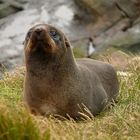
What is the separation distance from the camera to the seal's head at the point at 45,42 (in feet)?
27.4

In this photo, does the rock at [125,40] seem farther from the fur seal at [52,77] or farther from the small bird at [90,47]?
the fur seal at [52,77]

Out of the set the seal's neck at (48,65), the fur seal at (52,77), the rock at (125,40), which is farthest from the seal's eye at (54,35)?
the rock at (125,40)

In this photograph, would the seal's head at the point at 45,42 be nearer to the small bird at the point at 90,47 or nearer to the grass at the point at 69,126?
the grass at the point at 69,126

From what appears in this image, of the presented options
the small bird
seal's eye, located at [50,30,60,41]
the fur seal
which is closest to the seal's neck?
the fur seal

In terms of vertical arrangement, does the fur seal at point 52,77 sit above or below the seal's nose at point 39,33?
below

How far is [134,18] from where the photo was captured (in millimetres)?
21984

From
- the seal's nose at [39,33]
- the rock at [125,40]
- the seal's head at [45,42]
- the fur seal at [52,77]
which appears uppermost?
the seal's nose at [39,33]

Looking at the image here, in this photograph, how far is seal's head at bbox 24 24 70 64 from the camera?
8359 mm

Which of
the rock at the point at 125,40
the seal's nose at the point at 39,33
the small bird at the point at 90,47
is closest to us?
the seal's nose at the point at 39,33

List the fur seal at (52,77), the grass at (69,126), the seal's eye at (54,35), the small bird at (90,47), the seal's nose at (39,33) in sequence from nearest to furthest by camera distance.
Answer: the grass at (69,126) < the seal's nose at (39,33) < the fur seal at (52,77) < the seal's eye at (54,35) < the small bird at (90,47)

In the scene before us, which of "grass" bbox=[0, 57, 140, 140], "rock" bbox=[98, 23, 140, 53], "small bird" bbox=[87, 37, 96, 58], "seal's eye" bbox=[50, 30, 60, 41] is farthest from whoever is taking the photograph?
"rock" bbox=[98, 23, 140, 53]

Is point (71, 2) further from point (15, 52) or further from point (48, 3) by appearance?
point (15, 52)

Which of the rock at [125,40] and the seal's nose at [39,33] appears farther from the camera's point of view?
the rock at [125,40]

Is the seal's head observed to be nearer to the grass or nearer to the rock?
the grass
